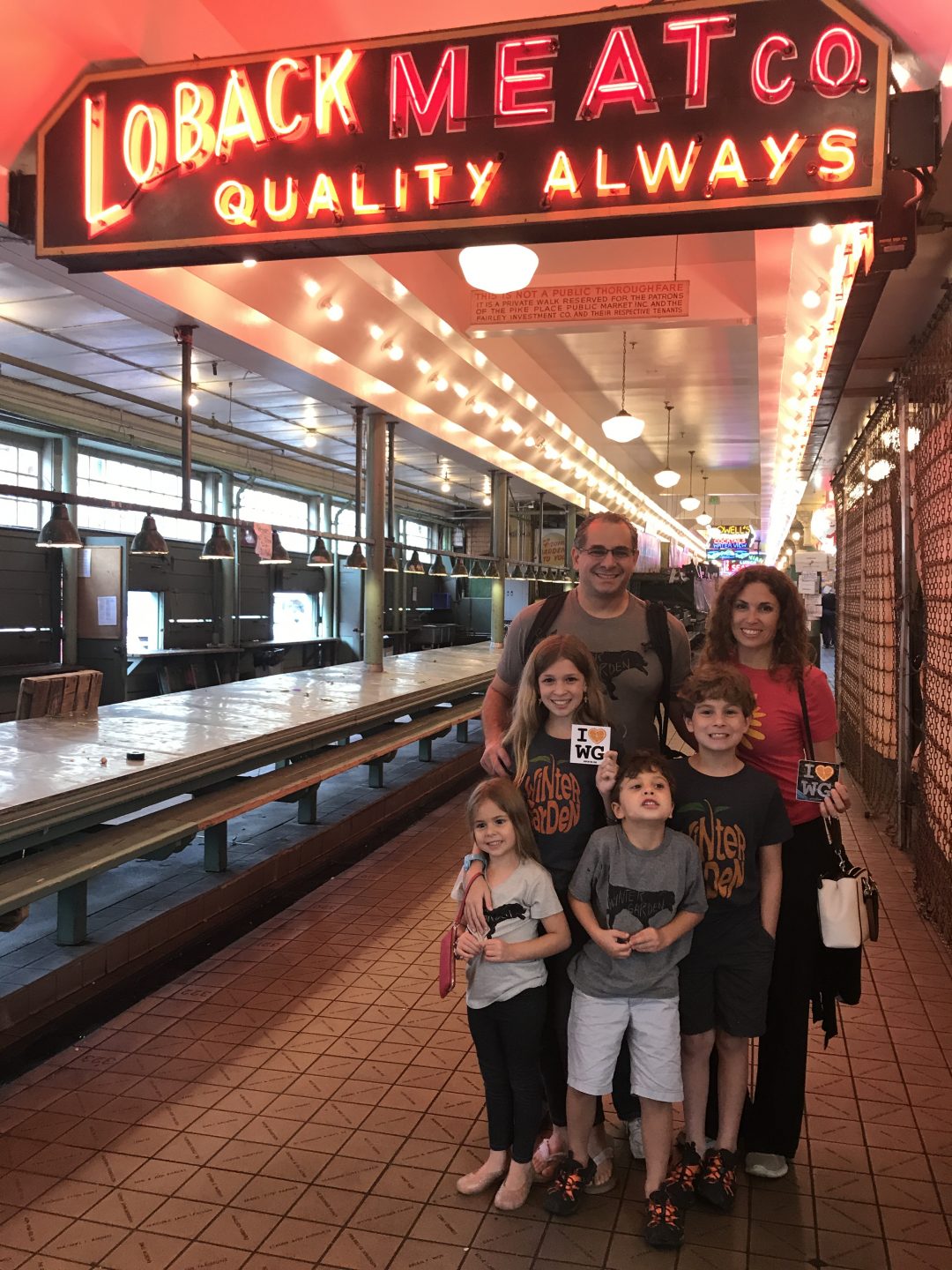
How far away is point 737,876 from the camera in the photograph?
243 centimetres

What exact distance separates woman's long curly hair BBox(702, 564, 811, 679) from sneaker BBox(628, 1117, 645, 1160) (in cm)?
132

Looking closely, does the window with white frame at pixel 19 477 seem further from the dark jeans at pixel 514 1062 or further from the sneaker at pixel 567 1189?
the sneaker at pixel 567 1189

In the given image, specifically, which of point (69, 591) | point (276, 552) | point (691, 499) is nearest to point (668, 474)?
point (691, 499)

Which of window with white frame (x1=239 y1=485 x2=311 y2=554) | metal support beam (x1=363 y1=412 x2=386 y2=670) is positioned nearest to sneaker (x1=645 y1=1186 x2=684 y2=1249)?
metal support beam (x1=363 y1=412 x2=386 y2=670)

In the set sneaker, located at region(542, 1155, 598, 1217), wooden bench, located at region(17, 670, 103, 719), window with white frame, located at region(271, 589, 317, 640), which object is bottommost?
sneaker, located at region(542, 1155, 598, 1217)

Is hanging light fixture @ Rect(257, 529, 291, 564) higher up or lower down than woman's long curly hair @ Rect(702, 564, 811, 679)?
higher up

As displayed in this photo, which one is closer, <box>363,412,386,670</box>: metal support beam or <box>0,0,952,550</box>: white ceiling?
<box>0,0,952,550</box>: white ceiling

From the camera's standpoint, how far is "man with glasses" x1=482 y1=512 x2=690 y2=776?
104 inches

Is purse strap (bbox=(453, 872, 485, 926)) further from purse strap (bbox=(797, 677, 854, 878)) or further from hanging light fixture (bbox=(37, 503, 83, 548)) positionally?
hanging light fixture (bbox=(37, 503, 83, 548))

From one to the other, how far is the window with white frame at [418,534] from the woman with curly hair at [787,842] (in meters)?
16.7

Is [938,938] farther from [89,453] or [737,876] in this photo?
[89,453]

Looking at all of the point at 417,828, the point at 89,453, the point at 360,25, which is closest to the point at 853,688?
the point at 417,828

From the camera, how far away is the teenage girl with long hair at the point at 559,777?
8.18 feet

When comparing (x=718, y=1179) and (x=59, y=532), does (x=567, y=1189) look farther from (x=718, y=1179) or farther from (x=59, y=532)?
(x=59, y=532)
